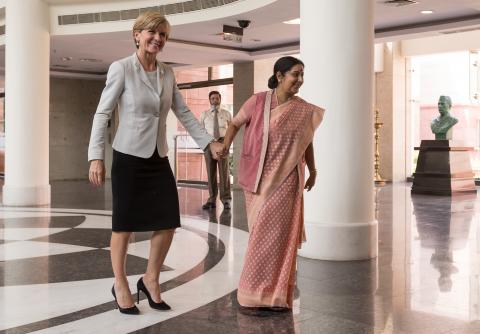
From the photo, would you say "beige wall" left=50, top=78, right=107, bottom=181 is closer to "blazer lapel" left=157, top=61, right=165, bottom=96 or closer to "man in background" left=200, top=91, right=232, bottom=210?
"man in background" left=200, top=91, right=232, bottom=210

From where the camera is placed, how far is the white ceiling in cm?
898

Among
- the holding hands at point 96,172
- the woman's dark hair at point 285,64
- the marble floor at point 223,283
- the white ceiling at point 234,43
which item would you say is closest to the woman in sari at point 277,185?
the woman's dark hair at point 285,64

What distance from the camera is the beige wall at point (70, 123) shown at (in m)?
16.8

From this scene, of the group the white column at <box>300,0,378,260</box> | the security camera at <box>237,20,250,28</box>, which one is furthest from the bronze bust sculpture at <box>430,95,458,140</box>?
the white column at <box>300,0,378,260</box>

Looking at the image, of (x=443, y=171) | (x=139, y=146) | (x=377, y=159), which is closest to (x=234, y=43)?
(x=443, y=171)

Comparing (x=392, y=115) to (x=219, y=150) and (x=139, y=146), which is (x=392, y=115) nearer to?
(x=219, y=150)

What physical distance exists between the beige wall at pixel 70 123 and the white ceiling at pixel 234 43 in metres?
1.94

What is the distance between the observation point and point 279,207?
3.44 metres

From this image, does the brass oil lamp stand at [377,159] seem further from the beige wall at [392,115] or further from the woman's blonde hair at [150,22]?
the woman's blonde hair at [150,22]

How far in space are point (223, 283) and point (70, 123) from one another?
13.8 meters

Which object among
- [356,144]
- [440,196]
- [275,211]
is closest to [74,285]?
[275,211]

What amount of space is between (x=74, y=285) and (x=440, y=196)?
8693 mm

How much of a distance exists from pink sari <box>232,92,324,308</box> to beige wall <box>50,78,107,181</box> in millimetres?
14132

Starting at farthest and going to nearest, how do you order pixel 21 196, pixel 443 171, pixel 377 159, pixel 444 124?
1. pixel 377 159
2. pixel 444 124
3. pixel 443 171
4. pixel 21 196
